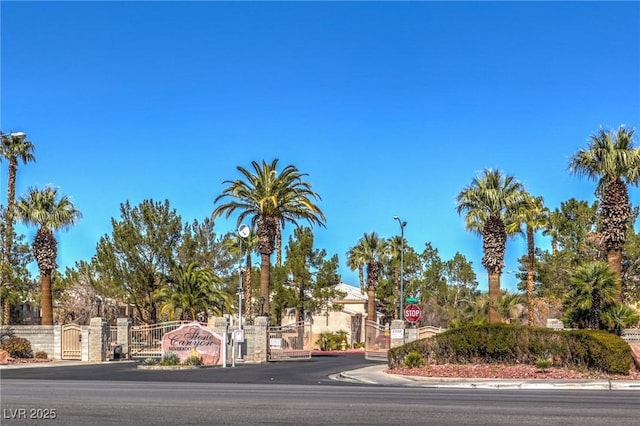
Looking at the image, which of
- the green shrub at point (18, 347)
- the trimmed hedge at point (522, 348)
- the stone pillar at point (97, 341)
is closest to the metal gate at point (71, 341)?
the stone pillar at point (97, 341)

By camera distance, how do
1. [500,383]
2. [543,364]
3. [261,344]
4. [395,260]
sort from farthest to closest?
[395,260]
[261,344]
[543,364]
[500,383]

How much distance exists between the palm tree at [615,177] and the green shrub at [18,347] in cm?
2972

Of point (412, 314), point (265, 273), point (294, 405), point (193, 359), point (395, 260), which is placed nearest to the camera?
point (294, 405)

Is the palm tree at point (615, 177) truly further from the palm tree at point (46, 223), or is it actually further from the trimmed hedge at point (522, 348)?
the palm tree at point (46, 223)

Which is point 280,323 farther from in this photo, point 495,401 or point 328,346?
point 495,401

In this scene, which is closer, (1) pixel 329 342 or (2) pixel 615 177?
(2) pixel 615 177

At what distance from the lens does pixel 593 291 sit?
32.0 meters

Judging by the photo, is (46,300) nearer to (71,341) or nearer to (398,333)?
(71,341)

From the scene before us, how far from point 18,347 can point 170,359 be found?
1112 centimetres

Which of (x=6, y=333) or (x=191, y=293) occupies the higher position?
(x=191, y=293)

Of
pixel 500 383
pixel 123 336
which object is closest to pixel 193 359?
pixel 123 336

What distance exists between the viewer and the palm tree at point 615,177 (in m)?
37.0

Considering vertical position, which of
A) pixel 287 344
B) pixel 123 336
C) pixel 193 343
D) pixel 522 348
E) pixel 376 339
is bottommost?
pixel 287 344
